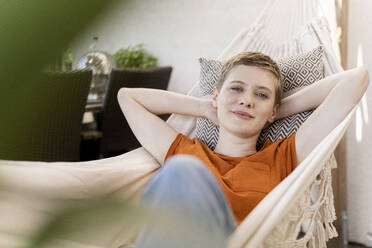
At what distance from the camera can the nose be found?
1.20 meters

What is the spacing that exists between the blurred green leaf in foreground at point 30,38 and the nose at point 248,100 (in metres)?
1.12

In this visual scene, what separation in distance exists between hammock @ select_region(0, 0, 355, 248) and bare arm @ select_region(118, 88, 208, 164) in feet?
0.17

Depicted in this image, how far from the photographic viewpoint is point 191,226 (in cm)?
14

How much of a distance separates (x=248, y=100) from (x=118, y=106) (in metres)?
1.22

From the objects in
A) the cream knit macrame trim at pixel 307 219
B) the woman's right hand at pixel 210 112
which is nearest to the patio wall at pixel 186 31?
the woman's right hand at pixel 210 112

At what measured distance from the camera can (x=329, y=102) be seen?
116cm

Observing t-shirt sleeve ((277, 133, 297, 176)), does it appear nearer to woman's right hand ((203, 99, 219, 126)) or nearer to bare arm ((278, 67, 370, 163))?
bare arm ((278, 67, 370, 163))

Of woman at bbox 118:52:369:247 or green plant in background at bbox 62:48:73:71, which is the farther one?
woman at bbox 118:52:369:247

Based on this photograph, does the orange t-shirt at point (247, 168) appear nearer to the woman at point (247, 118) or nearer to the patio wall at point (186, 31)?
the woman at point (247, 118)

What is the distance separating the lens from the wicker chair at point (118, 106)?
2.19 metres

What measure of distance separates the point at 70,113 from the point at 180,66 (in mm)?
1664

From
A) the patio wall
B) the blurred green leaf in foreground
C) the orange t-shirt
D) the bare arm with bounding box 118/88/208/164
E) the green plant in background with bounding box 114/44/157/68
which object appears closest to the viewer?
the blurred green leaf in foreground

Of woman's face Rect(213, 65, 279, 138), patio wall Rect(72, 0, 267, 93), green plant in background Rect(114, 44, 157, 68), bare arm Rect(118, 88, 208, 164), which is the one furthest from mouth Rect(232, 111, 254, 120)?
green plant in background Rect(114, 44, 157, 68)

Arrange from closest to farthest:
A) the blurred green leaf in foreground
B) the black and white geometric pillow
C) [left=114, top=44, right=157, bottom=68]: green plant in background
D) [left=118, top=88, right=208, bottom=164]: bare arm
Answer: the blurred green leaf in foreground → [left=118, top=88, right=208, bottom=164]: bare arm → the black and white geometric pillow → [left=114, top=44, right=157, bottom=68]: green plant in background
